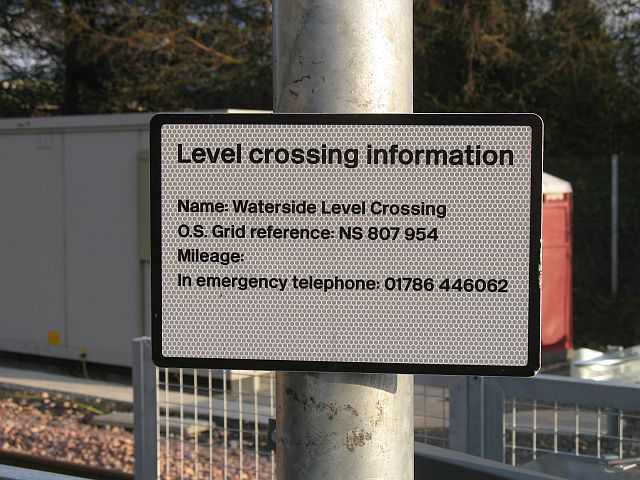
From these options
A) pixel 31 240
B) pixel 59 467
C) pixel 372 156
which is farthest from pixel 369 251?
pixel 31 240

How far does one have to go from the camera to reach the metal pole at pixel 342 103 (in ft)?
6.00

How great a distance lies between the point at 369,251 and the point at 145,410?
9.40ft

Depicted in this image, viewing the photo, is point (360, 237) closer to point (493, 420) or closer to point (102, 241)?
point (493, 420)

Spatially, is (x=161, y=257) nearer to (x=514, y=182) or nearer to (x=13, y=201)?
(x=514, y=182)

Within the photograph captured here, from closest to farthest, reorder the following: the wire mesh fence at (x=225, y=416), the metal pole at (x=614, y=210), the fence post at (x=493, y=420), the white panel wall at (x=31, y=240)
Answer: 1. the fence post at (x=493, y=420)
2. the wire mesh fence at (x=225, y=416)
3. the white panel wall at (x=31, y=240)
4. the metal pole at (x=614, y=210)

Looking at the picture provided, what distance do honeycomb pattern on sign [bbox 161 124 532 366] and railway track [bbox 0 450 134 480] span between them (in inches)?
214

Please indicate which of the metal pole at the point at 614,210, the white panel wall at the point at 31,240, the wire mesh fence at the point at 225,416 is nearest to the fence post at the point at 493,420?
the wire mesh fence at the point at 225,416

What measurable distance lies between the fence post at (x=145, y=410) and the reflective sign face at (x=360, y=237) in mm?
2627

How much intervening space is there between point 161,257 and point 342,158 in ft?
1.21

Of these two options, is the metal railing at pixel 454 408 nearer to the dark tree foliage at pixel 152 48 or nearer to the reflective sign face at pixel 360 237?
the reflective sign face at pixel 360 237

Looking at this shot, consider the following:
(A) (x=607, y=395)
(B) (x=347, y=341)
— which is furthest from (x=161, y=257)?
(A) (x=607, y=395)

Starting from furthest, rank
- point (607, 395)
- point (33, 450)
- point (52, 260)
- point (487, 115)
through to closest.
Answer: point (52, 260)
point (33, 450)
point (607, 395)
point (487, 115)

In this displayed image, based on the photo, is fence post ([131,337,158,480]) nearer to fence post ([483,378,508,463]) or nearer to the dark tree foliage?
fence post ([483,378,508,463])

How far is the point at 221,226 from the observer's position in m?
1.86
